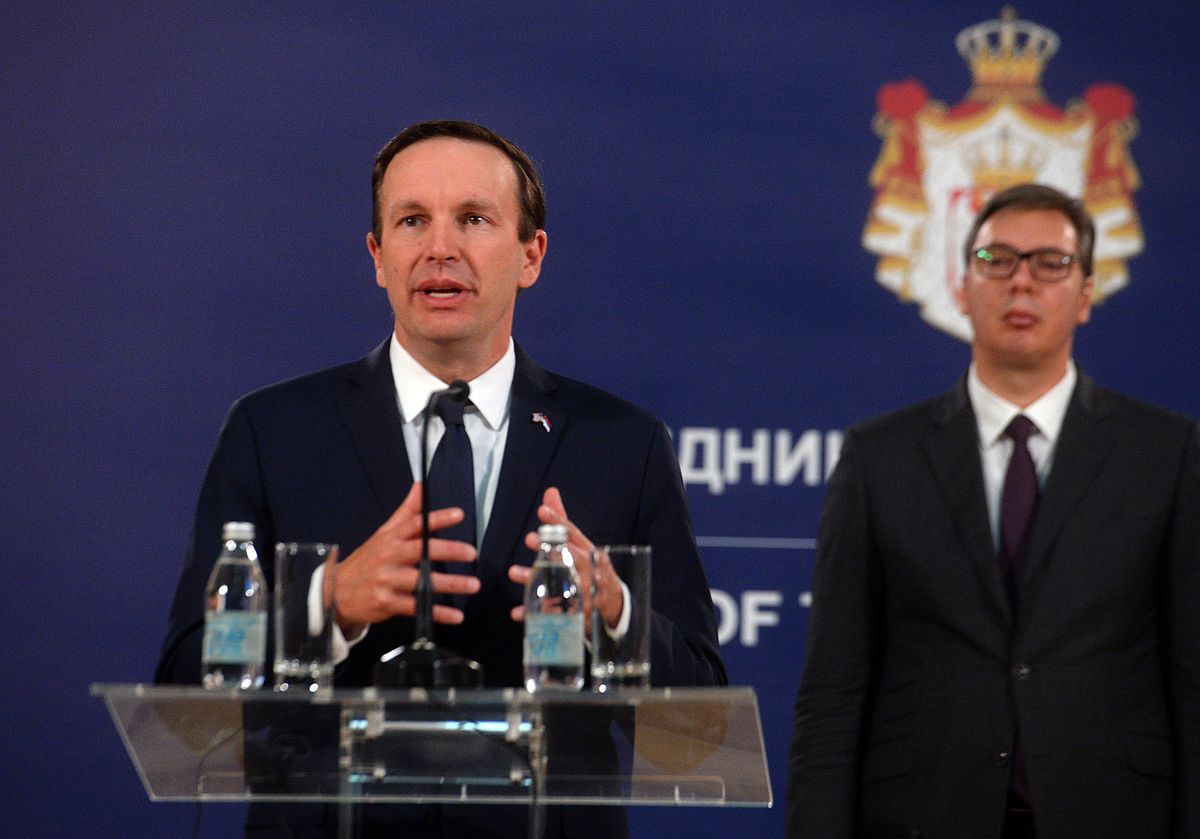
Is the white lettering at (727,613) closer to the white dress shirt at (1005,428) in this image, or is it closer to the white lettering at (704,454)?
the white lettering at (704,454)

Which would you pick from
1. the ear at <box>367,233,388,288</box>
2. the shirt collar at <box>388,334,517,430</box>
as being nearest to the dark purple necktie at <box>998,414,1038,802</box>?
the shirt collar at <box>388,334,517,430</box>

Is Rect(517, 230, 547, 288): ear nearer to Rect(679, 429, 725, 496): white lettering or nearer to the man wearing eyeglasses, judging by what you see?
the man wearing eyeglasses

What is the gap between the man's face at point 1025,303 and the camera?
8.69ft

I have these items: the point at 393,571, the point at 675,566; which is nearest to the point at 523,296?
the point at 675,566

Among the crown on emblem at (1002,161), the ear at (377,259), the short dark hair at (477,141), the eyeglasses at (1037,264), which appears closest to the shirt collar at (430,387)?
the ear at (377,259)

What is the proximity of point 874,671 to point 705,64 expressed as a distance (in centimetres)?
220

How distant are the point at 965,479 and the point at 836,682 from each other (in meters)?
0.40

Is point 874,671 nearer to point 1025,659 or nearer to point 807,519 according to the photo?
point 1025,659

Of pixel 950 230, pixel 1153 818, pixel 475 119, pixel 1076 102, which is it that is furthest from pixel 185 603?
pixel 1076 102

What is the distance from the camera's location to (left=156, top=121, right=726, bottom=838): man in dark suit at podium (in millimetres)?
2420

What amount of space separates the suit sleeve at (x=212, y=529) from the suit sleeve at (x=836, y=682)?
2.96ft

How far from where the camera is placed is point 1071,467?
261 cm

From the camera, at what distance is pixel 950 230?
174 inches

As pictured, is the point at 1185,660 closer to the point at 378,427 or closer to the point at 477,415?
the point at 477,415
